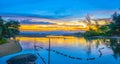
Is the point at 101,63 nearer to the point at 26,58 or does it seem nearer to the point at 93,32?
the point at 26,58

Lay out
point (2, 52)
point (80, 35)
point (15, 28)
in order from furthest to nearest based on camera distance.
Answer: point (80, 35), point (15, 28), point (2, 52)

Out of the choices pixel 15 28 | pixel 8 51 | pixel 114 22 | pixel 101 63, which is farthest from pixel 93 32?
pixel 101 63

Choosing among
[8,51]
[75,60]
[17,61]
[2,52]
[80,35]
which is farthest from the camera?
[80,35]

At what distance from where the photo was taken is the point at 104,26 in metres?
154

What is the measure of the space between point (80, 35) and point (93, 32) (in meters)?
25.8

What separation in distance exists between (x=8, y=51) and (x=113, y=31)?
80.2 meters

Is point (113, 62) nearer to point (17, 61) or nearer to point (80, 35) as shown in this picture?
point (17, 61)

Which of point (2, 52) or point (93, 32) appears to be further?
point (93, 32)

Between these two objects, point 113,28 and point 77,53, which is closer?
point 77,53

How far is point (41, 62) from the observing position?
155 feet

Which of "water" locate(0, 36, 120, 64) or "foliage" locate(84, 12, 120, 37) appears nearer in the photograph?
"water" locate(0, 36, 120, 64)

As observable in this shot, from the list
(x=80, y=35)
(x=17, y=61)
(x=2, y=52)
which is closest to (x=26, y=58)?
(x=17, y=61)

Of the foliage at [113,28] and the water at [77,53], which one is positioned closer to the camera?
the water at [77,53]

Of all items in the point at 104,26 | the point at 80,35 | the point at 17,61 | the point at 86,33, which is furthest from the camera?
the point at 80,35
